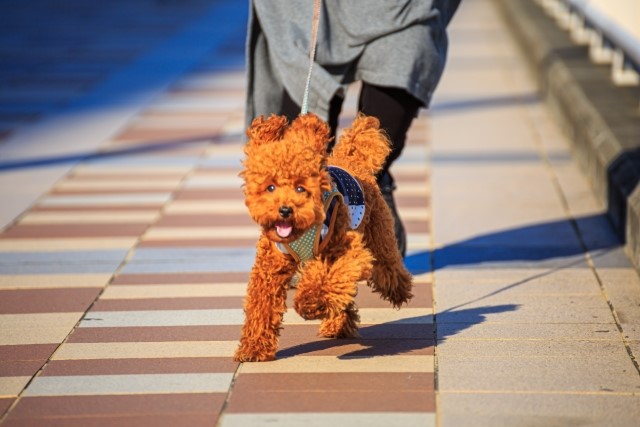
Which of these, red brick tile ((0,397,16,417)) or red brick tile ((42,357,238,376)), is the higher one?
red brick tile ((0,397,16,417))

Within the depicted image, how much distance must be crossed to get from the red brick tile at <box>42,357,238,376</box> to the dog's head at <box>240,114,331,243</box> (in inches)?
30.4

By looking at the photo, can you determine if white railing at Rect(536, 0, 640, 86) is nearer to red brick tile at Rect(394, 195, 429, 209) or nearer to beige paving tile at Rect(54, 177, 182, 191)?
red brick tile at Rect(394, 195, 429, 209)

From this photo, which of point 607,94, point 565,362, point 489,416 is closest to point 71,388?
point 489,416

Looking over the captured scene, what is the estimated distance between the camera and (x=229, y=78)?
1245 cm

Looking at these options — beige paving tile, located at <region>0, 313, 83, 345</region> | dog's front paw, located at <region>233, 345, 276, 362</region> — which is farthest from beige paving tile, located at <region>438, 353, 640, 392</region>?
beige paving tile, located at <region>0, 313, 83, 345</region>

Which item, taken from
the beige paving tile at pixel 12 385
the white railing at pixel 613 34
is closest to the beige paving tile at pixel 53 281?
the beige paving tile at pixel 12 385

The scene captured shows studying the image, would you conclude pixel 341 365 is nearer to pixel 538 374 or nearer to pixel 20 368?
pixel 538 374

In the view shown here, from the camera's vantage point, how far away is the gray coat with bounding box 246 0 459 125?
5.36 metres

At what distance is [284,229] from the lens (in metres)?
4.02

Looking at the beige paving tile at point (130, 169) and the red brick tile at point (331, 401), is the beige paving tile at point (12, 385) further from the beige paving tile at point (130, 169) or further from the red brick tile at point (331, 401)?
the beige paving tile at point (130, 169)

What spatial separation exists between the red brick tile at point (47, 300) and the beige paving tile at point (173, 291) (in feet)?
0.31

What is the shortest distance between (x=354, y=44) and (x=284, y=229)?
164cm

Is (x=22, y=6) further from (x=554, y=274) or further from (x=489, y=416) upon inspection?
(x=489, y=416)

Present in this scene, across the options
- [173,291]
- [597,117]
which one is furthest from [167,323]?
[597,117]
